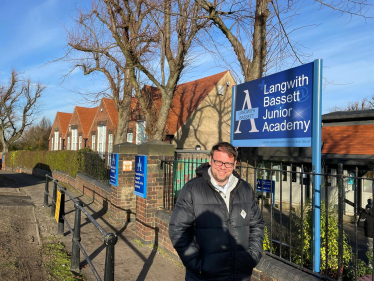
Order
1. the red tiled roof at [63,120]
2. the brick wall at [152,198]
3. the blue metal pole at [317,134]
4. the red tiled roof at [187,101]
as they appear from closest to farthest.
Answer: the blue metal pole at [317,134] → the brick wall at [152,198] → the red tiled roof at [187,101] → the red tiled roof at [63,120]

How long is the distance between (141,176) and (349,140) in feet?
33.1

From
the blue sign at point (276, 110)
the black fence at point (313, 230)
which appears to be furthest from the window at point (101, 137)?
the blue sign at point (276, 110)

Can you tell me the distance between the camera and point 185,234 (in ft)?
8.43

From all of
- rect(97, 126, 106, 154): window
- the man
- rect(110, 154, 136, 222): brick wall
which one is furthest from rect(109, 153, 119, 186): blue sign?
rect(97, 126, 106, 154): window

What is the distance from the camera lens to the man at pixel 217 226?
8.33 feet

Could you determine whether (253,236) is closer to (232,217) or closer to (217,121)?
(232,217)

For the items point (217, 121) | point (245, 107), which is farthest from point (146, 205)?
point (217, 121)

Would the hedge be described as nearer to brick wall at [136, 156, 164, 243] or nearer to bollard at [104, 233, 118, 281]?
brick wall at [136, 156, 164, 243]

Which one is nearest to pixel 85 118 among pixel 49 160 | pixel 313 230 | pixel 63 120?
pixel 63 120

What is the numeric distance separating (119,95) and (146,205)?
29.4ft

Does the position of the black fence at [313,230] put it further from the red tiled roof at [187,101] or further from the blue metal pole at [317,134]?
the red tiled roof at [187,101]

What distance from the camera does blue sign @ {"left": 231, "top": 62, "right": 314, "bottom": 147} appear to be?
393cm

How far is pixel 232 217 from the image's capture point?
262 centimetres

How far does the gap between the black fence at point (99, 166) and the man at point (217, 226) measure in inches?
320
